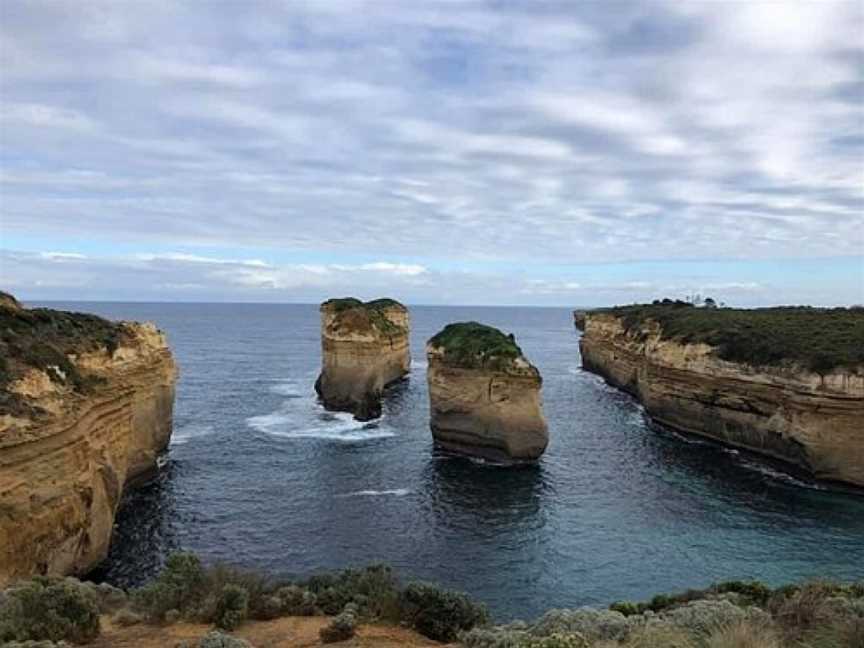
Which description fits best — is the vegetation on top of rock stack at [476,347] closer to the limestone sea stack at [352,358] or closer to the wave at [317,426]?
the wave at [317,426]

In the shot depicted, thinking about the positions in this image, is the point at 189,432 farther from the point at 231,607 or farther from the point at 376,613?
the point at 376,613

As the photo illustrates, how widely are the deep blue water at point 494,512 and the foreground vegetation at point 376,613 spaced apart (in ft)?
28.5

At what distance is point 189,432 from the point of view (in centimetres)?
4912

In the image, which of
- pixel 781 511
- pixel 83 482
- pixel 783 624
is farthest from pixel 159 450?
pixel 783 624

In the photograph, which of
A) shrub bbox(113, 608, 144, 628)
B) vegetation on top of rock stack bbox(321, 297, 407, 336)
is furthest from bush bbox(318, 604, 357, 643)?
vegetation on top of rock stack bbox(321, 297, 407, 336)

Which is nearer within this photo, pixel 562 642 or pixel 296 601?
pixel 562 642

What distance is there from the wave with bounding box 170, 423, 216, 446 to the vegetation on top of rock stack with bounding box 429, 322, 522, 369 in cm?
1652

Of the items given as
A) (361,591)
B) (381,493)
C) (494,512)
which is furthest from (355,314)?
(361,591)

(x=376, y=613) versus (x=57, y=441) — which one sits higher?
(x=57, y=441)

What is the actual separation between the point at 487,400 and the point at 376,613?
27805 mm

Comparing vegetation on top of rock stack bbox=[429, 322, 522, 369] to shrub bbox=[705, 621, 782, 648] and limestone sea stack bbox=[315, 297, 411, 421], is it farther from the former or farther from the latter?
shrub bbox=[705, 621, 782, 648]

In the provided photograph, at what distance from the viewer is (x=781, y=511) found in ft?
109

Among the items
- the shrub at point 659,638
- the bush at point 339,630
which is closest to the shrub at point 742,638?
the shrub at point 659,638

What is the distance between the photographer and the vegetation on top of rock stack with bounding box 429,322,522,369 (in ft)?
139
